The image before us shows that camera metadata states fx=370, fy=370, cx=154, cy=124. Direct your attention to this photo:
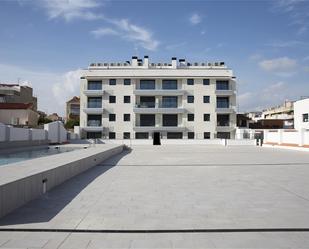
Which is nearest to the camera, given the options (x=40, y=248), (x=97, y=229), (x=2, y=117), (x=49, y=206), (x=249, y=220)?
(x=40, y=248)

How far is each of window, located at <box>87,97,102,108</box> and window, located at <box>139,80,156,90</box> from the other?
682cm

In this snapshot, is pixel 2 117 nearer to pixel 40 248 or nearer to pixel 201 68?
pixel 201 68

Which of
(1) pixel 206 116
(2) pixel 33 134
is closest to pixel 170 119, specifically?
(1) pixel 206 116

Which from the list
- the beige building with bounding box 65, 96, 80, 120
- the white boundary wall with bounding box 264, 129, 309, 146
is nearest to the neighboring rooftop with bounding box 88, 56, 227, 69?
the white boundary wall with bounding box 264, 129, 309, 146

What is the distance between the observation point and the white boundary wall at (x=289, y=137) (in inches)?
1307

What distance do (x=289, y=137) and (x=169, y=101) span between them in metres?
23.5

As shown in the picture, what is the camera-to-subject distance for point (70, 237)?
18.1ft

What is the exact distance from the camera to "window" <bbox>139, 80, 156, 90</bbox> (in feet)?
189

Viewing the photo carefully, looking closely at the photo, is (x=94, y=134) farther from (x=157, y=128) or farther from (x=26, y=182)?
(x=26, y=182)

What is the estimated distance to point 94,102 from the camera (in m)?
57.3

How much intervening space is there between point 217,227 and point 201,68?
5453 cm

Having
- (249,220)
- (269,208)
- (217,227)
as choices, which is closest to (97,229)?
(217,227)

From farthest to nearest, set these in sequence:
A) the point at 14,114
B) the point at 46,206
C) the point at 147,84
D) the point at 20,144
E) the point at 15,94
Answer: the point at 15,94 < the point at 147,84 < the point at 14,114 < the point at 20,144 < the point at 46,206

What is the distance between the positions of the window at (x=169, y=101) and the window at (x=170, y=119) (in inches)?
56.5
